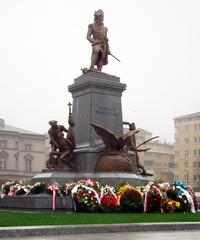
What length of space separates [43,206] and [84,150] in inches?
149

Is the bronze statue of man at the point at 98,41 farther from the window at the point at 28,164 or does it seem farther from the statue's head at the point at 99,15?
the window at the point at 28,164

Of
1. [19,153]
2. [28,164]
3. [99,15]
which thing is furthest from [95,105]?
[28,164]

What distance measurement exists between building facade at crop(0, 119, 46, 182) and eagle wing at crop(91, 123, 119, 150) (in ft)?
255

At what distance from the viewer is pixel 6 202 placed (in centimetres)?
2108

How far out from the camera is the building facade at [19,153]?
100062 millimetres

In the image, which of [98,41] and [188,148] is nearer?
[98,41]

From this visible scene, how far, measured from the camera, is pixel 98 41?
965 inches

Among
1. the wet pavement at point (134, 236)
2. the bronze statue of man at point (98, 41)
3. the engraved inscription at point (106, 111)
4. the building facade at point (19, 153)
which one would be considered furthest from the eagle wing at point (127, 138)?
the building facade at point (19, 153)

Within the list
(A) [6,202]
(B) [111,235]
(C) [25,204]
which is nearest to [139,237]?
(B) [111,235]

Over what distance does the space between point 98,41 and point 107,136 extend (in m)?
5.03

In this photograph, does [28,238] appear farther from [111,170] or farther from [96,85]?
[96,85]

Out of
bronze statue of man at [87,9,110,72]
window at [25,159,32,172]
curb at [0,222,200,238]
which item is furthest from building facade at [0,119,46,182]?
curb at [0,222,200,238]

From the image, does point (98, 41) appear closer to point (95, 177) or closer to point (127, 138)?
point (127, 138)

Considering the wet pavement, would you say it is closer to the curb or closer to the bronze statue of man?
the curb
